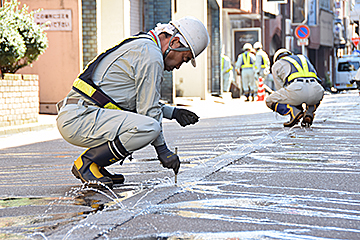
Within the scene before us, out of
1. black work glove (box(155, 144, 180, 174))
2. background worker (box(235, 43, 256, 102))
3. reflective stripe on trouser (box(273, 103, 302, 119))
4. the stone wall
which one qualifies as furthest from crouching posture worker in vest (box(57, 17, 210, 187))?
background worker (box(235, 43, 256, 102))

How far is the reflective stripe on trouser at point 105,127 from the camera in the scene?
540 cm

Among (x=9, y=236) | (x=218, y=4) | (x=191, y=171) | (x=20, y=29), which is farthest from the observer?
(x=218, y=4)

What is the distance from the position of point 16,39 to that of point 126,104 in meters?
8.67

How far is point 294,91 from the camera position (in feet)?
39.2

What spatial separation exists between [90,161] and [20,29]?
376 inches

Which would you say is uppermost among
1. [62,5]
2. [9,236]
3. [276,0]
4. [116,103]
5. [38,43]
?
[276,0]

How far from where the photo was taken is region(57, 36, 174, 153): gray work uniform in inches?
212

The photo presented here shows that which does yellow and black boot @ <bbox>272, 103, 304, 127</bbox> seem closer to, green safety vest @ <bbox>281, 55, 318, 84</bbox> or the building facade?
green safety vest @ <bbox>281, 55, 318, 84</bbox>

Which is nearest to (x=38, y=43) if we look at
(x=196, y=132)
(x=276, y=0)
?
(x=196, y=132)

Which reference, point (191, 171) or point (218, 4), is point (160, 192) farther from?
point (218, 4)

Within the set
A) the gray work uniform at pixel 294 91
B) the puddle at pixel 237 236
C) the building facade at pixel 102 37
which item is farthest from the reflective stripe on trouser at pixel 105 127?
the building facade at pixel 102 37

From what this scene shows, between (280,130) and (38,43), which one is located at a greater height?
(38,43)

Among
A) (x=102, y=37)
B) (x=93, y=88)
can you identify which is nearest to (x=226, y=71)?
(x=102, y=37)

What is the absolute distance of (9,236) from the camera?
4.09 metres
